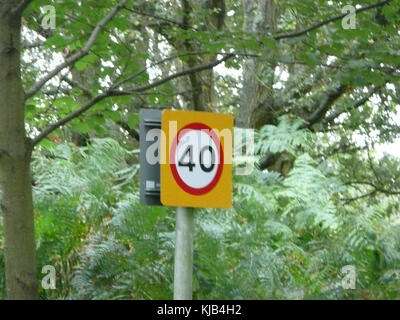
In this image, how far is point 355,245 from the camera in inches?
227

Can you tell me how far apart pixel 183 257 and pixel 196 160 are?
1.51 feet

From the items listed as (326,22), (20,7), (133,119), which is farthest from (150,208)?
(326,22)

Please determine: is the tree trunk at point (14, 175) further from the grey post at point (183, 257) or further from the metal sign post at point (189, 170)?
the grey post at point (183, 257)

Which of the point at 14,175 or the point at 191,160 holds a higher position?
the point at 14,175

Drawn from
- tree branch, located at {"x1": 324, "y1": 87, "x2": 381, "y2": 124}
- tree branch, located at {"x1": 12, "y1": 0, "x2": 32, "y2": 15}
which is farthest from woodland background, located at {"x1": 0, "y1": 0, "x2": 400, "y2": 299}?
tree branch, located at {"x1": 324, "y1": 87, "x2": 381, "y2": 124}

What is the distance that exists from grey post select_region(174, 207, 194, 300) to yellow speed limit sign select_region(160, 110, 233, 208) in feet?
0.30

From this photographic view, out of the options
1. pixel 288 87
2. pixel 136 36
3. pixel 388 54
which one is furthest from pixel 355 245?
pixel 288 87

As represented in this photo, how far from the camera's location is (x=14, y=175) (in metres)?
4.84

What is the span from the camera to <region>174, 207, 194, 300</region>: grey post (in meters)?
3.76

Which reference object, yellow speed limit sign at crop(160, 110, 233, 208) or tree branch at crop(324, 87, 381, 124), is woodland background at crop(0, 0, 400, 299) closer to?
yellow speed limit sign at crop(160, 110, 233, 208)

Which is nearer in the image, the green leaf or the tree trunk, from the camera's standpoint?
the tree trunk

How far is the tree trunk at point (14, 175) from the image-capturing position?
4.85 m

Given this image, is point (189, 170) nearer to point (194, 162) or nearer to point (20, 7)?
point (194, 162)

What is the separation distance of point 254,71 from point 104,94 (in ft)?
19.3
